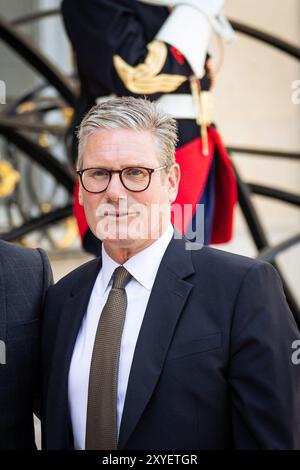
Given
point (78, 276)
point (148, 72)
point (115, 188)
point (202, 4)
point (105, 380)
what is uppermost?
point (202, 4)

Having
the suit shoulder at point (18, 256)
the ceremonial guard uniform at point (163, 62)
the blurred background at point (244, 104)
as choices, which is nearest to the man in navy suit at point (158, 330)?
the suit shoulder at point (18, 256)

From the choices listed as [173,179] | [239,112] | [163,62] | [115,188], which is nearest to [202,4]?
[163,62]

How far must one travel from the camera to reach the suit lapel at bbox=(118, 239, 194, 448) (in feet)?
3.66

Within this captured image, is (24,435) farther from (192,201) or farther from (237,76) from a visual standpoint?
(237,76)

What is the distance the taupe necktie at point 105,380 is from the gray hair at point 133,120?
237mm

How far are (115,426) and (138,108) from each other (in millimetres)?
452

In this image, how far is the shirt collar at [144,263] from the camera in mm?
1216

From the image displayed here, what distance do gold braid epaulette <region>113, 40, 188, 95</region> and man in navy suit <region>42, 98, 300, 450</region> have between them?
35.6 inches

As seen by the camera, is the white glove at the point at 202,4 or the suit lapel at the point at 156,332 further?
the white glove at the point at 202,4

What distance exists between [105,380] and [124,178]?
0.95 ft

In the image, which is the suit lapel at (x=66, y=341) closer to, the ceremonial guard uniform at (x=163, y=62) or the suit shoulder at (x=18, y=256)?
the suit shoulder at (x=18, y=256)

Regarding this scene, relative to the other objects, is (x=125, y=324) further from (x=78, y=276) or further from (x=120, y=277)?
(x=78, y=276)

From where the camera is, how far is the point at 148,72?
2121 millimetres

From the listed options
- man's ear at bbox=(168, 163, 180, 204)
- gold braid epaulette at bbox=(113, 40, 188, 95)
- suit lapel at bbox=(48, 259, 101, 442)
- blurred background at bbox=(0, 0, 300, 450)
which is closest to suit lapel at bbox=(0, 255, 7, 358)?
suit lapel at bbox=(48, 259, 101, 442)
